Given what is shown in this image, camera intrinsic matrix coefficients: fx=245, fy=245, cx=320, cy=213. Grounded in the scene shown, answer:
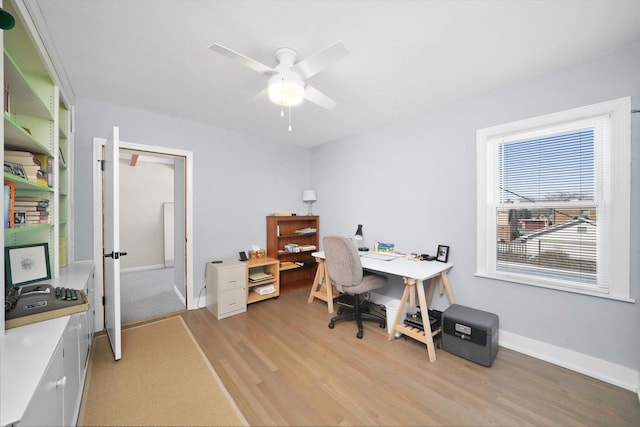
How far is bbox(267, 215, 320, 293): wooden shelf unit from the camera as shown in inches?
149

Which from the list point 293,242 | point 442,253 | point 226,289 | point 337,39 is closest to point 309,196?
point 293,242

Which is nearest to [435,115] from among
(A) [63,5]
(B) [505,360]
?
(B) [505,360]

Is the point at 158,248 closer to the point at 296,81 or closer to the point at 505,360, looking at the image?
the point at 296,81

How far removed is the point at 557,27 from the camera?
1579 millimetres

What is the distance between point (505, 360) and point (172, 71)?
3.72 meters

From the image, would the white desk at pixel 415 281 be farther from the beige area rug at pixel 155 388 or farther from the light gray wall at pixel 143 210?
the light gray wall at pixel 143 210

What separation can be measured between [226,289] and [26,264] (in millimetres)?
1645

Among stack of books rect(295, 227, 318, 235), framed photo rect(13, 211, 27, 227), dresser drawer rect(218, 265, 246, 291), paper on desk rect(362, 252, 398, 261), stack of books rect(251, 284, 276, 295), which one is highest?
framed photo rect(13, 211, 27, 227)

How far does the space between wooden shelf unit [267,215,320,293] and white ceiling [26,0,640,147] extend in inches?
77.8

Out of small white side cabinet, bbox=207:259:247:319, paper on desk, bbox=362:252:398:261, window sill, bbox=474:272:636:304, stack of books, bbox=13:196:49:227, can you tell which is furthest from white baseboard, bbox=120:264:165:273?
window sill, bbox=474:272:636:304

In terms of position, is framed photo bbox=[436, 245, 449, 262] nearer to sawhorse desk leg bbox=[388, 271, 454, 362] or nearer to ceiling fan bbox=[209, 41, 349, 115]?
sawhorse desk leg bbox=[388, 271, 454, 362]

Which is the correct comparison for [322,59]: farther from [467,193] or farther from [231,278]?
[231,278]

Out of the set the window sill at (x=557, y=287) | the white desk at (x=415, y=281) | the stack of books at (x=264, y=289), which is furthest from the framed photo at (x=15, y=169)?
the window sill at (x=557, y=287)

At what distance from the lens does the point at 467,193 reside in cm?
252
